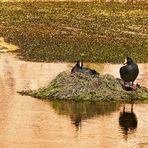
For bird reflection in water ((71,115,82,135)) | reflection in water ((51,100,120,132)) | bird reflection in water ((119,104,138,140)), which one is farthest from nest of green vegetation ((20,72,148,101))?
bird reflection in water ((71,115,82,135))

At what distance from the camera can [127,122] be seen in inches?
870


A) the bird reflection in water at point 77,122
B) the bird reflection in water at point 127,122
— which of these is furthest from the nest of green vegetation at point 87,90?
the bird reflection in water at point 77,122

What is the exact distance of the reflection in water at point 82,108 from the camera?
2277cm

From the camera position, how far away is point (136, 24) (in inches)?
1938

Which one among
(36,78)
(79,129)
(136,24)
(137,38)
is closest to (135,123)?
(79,129)

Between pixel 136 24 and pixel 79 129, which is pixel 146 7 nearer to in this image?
pixel 136 24

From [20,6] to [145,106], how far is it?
36314mm

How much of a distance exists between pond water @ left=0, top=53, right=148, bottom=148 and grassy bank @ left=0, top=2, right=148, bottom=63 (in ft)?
26.7

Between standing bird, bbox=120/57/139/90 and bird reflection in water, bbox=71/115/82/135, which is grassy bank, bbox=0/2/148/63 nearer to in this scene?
standing bird, bbox=120/57/139/90

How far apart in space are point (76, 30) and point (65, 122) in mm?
24024

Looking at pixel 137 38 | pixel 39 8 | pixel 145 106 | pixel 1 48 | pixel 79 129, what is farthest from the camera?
pixel 39 8

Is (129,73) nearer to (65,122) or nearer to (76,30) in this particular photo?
(65,122)

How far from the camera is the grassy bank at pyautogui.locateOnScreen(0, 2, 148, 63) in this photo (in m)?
35.9

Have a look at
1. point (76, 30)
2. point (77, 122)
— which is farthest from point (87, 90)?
point (76, 30)
